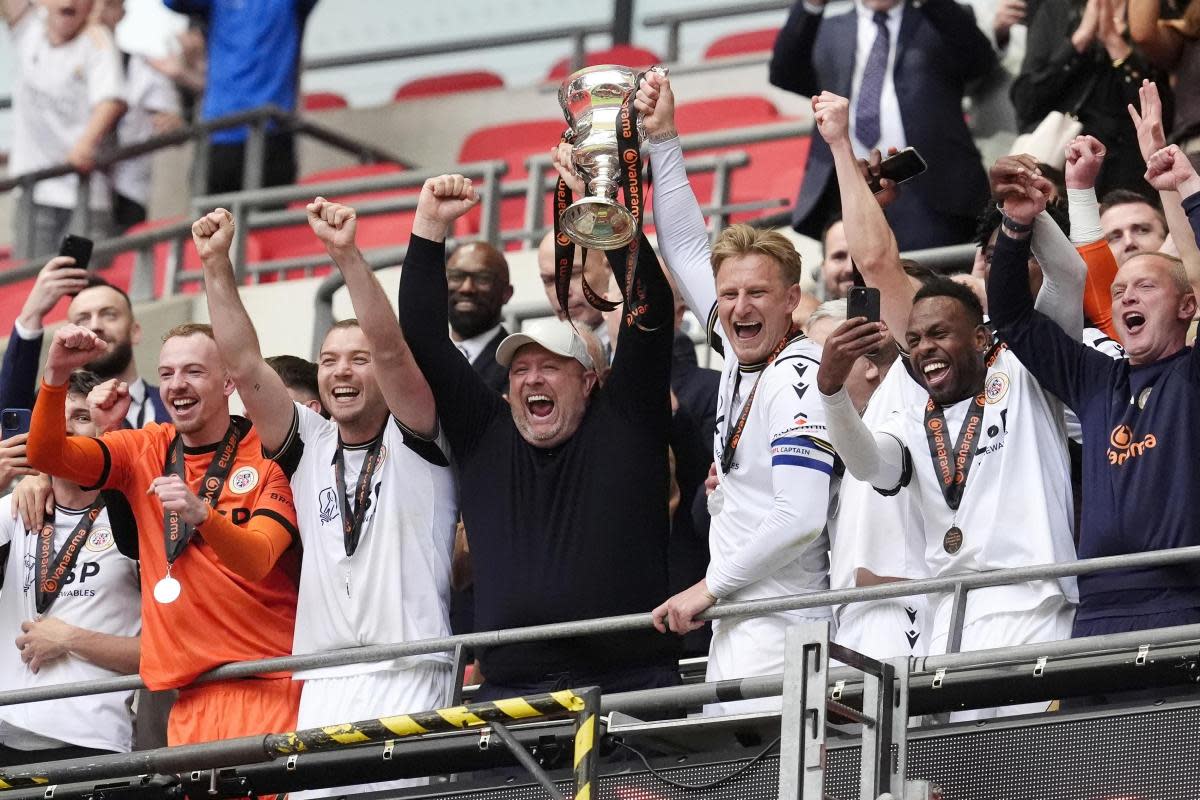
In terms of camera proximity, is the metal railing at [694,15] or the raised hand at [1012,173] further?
the metal railing at [694,15]

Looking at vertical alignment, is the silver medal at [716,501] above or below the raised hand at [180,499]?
above

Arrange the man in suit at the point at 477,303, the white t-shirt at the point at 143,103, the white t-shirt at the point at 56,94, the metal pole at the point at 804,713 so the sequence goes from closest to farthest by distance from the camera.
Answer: the metal pole at the point at 804,713 < the man in suit at the point at 477,303 < the white t-shirt at the point at 56,94 < the white t-shirt at the point at 143,103

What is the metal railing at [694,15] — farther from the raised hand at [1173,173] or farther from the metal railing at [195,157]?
the raised hand at [1173,173]

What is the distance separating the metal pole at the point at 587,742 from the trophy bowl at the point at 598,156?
1217 millimetres

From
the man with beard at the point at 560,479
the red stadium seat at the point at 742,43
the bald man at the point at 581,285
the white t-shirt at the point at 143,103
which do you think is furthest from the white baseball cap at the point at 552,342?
the red stadium seat at the point at 742,43

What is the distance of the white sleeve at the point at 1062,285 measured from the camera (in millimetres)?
5719

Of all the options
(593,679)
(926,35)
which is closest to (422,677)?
(593,679)

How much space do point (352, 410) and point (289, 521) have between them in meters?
0.35

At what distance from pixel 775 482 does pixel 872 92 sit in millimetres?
3218

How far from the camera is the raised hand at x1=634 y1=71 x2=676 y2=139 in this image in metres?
6.18

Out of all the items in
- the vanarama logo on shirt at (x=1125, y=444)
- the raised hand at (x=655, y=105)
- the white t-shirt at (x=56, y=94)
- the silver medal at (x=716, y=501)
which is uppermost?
the white t-shirt at (x=56, y=94)

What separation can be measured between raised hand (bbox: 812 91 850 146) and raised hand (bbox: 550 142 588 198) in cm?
66

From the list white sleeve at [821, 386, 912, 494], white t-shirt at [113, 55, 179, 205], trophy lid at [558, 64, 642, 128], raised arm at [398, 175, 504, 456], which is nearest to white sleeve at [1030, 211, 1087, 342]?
white sleeve at [821, 386, 912, 494]

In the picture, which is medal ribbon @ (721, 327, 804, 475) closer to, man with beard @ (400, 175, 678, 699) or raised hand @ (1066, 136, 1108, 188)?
man with beard @ (400, 175, 678, 699)
